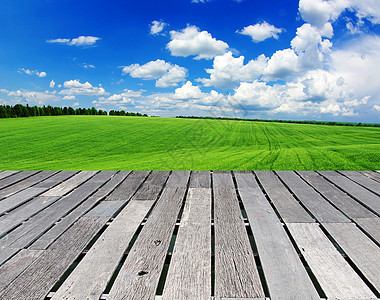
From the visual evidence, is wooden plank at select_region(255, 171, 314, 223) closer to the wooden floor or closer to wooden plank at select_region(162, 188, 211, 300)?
the wooden floor

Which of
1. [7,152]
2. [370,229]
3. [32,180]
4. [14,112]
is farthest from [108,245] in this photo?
[14,112]

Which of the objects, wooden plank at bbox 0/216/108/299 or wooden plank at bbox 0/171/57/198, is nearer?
wooden plank at bbox 0/216/108/299

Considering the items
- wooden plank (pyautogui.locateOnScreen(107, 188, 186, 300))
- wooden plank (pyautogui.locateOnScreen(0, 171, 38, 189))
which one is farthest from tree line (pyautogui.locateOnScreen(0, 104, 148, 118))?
wooden plank (pyautogui.locateOnScreen(107, 188, 186, 300))

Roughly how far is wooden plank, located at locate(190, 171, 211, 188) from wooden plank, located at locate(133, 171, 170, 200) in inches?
18.2

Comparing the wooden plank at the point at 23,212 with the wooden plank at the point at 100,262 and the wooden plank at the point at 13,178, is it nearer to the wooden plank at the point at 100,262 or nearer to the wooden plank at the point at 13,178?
the wooden plank at the point at 100,262

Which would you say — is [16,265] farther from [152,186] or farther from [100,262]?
[152,186]

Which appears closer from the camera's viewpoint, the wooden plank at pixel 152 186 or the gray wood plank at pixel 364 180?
the wooden plank at pixel 152 186

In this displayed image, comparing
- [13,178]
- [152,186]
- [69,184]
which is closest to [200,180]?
[152,186]

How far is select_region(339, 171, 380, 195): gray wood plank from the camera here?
358cm

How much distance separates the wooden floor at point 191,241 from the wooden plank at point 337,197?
16 millimetres

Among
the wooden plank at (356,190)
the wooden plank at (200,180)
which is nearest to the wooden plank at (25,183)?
the wooden plank at (200,180)

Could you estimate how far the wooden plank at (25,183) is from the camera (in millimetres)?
3516

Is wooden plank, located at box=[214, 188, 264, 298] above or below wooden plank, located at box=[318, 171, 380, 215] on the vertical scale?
below

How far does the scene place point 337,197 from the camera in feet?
10.4
